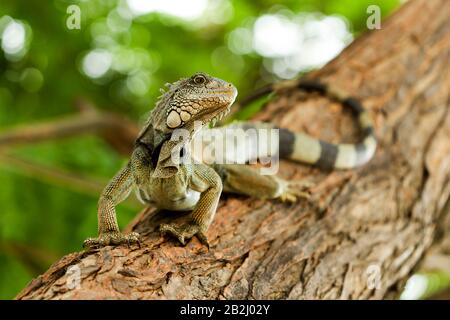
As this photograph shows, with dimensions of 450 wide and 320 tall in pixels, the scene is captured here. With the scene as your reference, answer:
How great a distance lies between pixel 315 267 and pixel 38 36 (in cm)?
504

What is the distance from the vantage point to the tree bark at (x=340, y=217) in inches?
135

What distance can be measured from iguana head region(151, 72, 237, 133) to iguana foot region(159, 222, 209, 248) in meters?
0.71

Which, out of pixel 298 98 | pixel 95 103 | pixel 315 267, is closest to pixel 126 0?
pixel 95 103

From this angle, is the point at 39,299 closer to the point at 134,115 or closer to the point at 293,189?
the point at 293,189

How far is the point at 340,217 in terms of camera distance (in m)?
4.67

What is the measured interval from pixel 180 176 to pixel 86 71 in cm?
429
